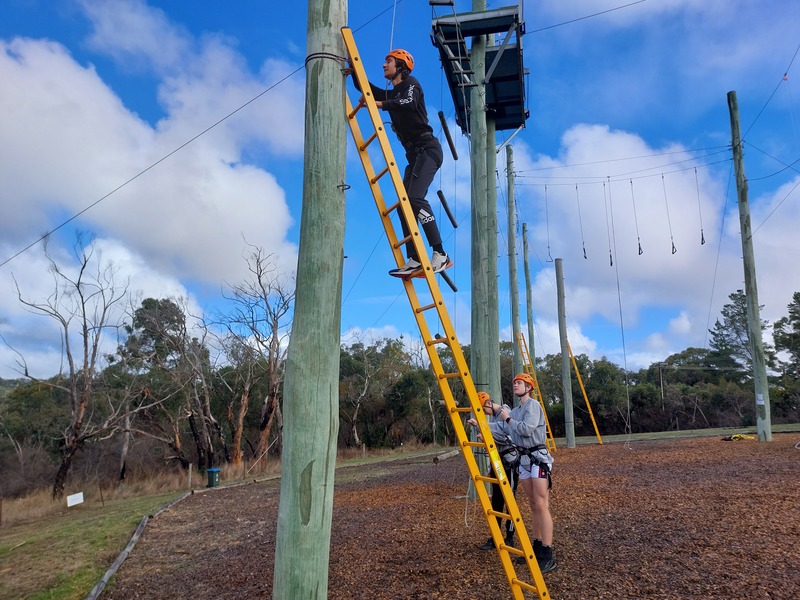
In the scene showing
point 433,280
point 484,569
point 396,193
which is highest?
point 396,193

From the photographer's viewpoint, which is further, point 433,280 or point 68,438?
point 68,438

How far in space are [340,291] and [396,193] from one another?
1.14 m

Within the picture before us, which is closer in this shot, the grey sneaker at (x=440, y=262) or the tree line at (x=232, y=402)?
the grey sneaker at (x=440, y=262)

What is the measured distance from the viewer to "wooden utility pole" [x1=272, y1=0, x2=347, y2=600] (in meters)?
2.55

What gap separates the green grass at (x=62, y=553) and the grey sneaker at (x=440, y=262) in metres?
5.56

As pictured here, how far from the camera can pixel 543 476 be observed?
5172 mm

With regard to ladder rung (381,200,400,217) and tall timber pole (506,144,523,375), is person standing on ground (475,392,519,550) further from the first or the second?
tall timber pole (506,144,523,375)

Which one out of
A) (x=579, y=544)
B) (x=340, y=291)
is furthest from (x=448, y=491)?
(x=340, y=291)

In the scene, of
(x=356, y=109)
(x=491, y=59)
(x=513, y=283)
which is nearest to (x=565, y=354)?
(x=513, y=283)

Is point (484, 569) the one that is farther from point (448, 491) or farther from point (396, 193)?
point (448, 491)

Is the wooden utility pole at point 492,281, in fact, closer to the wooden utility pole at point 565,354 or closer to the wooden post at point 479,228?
the wooden post at point 479,228

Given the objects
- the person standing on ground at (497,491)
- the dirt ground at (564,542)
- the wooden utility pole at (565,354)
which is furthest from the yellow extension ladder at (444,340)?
the wooden utility pole at (565,354)

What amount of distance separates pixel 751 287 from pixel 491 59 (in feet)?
32.5

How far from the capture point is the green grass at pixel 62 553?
675 cm
